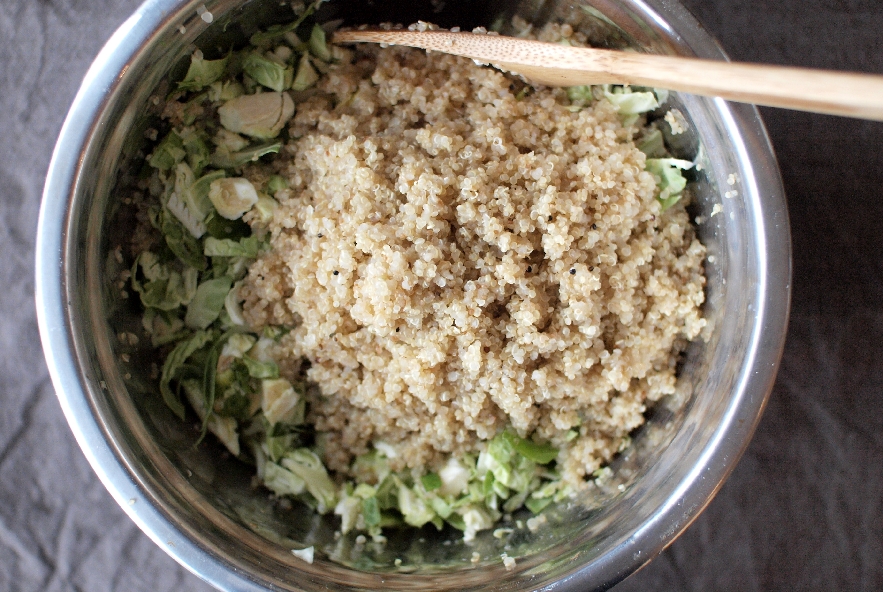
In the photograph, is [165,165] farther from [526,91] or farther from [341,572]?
[341,572]

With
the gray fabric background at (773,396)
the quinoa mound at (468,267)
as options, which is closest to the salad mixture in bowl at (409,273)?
the quinoa mound at (468,267)

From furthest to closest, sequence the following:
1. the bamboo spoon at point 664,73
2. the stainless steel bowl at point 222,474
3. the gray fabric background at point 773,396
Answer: the gray fabric background at point 773,396, the stainless steel bowl at point 222,474, the bamboo spoon at point 664,73

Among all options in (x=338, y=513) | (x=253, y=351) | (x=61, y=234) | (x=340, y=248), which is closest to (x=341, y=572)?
(x=338, y=513)

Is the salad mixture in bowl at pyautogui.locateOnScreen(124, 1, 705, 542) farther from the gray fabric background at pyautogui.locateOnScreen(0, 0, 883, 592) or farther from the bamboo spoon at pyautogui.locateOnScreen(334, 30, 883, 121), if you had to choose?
the gray fabric background at pyautogui.locateOnScreen(0, 0, 883, 592)

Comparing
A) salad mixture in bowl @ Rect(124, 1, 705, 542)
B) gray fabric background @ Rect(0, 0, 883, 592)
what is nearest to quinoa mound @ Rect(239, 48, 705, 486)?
salad mixture in bowl @ Rect(124, 1, 705, 542)

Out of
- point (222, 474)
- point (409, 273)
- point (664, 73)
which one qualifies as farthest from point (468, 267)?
point (222, 474)

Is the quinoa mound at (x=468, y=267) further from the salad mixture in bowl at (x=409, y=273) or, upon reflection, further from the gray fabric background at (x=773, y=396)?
the gray fabric background at (x=773, y=396)
